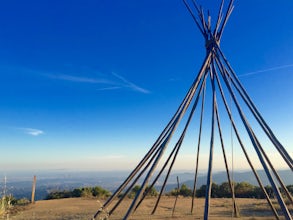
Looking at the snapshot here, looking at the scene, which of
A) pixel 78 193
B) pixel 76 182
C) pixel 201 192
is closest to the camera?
pixel 201 192

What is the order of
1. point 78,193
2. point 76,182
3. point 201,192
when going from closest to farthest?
point 201,192 → point 78,193 → point 76,182

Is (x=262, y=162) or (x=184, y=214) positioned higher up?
(x=262, y=162)

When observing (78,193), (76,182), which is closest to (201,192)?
(78,193)

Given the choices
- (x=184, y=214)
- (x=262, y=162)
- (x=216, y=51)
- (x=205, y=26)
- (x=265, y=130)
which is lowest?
(x=184, y=214)

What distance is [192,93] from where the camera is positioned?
19.7ft

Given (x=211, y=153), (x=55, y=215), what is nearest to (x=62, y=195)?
(x=55, y=215)

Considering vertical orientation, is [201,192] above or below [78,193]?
below

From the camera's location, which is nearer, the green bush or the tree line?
the tree line

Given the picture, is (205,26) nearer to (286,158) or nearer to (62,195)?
(286,158)

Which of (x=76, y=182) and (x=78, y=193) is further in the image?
(x=76, y=182)

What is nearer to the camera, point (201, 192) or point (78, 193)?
point (201, 192)

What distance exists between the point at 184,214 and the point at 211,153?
139 inches

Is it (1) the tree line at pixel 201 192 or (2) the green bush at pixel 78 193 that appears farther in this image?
(2) the green bush at pixel 78 193

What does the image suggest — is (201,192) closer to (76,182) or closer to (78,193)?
(78,193)
